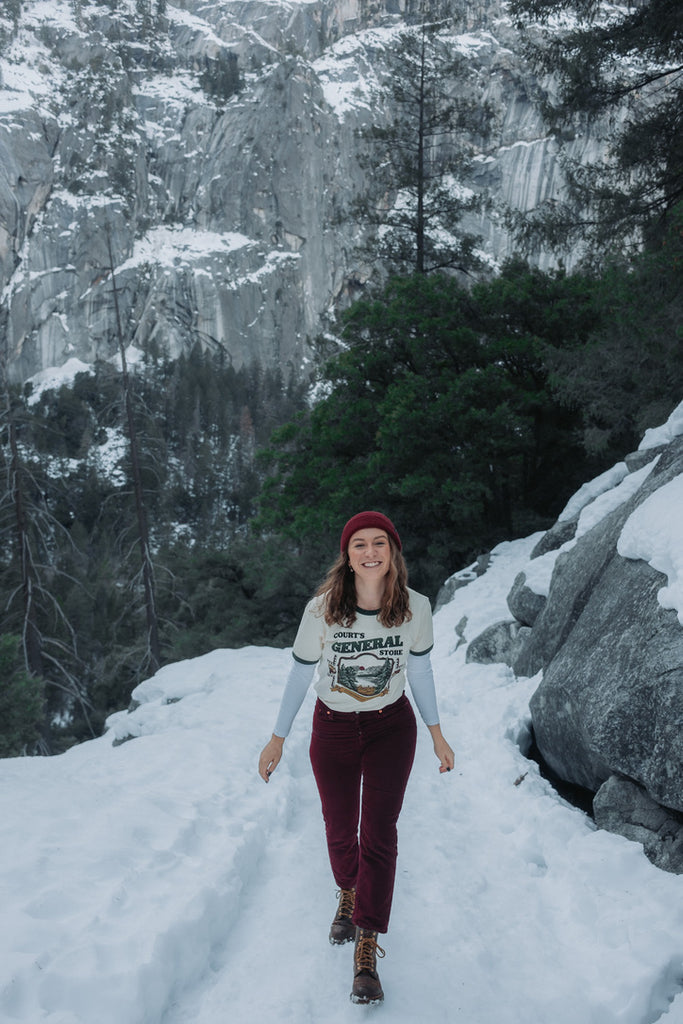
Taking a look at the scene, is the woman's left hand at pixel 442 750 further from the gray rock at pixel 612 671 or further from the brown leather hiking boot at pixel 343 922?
the gray rock at pixel 612 671

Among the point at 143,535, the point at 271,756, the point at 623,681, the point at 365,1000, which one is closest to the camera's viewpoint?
the point at 365,1000

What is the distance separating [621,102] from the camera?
9438mm

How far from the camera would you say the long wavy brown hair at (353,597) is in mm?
2725

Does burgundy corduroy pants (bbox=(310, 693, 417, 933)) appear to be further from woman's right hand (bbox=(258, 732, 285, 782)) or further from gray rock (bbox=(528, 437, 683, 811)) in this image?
gray rock (bbox=(528, 437, 683, 811))

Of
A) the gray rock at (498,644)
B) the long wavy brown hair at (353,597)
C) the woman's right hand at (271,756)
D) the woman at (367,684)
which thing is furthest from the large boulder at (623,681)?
the woman's right hand at (271,756)

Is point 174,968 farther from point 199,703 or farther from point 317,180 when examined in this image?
point 317,180

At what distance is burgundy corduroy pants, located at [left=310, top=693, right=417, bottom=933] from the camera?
8.68 feet

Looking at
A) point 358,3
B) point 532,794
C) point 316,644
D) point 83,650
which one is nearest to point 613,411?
point 532,794

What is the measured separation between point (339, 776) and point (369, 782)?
0.14 meters

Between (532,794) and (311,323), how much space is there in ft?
388

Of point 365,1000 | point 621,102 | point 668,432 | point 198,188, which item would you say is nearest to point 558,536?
point 668,432

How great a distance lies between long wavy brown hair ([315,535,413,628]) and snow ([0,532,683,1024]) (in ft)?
4.84

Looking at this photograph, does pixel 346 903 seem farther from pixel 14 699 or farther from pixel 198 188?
pixel 198 188

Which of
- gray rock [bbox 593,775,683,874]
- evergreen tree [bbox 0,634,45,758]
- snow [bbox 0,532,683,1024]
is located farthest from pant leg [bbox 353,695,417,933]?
evergreen tree [bbox 0,634,45,758]
